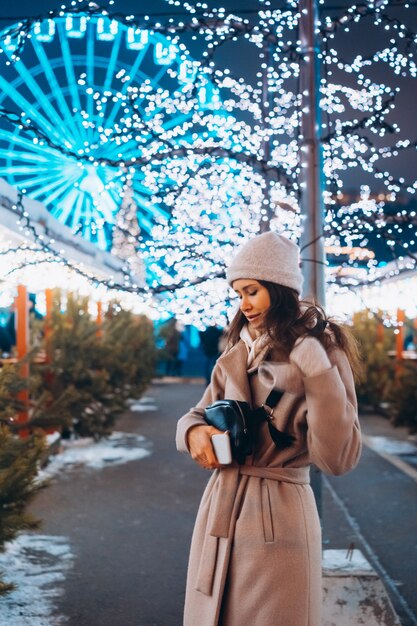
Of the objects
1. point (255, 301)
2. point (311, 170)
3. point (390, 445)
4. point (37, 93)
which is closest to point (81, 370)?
point (390, 445)

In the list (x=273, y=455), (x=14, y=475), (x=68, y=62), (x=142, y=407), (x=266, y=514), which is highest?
(x=68, y=62)

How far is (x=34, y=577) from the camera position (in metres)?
4.95

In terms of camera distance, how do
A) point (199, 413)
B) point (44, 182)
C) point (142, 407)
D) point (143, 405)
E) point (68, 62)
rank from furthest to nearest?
point (68, 62) < point (44, 182) < point (143, 405) < point (142, 407) < point (199, 413)

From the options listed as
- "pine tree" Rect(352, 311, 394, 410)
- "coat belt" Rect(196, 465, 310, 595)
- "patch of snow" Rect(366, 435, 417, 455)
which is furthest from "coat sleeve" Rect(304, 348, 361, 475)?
"pine tree" Rect(352, 311, 394, 410)

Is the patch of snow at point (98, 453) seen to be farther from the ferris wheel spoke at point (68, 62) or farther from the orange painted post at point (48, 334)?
the ferris wheel spoke at point (68, 62)

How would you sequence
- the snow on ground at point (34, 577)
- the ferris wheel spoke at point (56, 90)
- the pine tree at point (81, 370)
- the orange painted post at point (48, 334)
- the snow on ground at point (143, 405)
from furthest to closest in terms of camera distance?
the ferris wheel spoke at point (56, 90) → the snow on ground at point (143, 405) → the orange painted post at point (48, 334) → the pine tree at point (81, 370) → the snow on ground at point (34, 577)

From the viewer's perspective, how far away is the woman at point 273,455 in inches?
84.6

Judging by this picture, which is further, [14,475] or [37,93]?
[37,93]

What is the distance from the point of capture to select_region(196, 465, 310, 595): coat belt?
90.4 inches

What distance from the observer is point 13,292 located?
9375 mm

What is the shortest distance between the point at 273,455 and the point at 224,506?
0.67 ft

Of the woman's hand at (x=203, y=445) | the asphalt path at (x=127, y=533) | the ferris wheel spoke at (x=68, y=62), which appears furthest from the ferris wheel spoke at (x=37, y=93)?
the woman's hand at (x=203, y=445)

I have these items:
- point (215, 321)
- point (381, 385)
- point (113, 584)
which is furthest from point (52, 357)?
point (381, 385)

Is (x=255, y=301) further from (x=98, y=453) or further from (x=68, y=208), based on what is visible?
(x=68, y=208)
